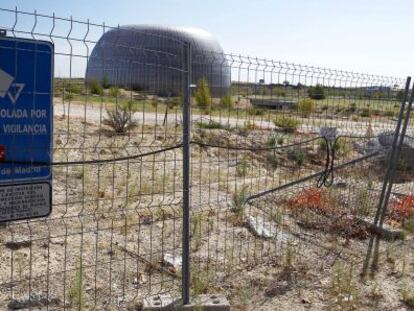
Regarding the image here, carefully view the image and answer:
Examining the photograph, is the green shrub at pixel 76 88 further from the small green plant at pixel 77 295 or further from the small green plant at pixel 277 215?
the small green plant at pixel 277 215

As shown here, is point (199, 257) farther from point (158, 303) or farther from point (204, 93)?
point (204, 93)

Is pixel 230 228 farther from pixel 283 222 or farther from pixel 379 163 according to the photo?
pixel 379 163

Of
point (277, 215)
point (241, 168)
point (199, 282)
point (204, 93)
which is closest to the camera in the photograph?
point (199, 282)

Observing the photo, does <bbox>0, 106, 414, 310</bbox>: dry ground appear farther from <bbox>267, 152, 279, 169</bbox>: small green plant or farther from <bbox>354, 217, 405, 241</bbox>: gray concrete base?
<bbox>267, 152, 279, 169</bbox>: small green plant

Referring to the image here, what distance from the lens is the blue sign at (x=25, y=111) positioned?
3244mm

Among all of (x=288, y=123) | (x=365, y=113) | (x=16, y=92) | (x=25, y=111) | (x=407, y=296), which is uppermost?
(x=16, y=92)

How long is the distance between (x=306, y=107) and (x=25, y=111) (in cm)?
445

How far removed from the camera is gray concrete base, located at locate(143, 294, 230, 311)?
4043 mm

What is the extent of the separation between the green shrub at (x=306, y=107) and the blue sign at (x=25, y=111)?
3866 millimetres

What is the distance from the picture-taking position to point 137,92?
159 inches

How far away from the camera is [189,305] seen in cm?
408

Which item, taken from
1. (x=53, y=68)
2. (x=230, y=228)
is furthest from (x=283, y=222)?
(x=53, y=68)

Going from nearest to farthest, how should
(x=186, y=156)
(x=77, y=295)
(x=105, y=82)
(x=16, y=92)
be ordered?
(x=16, y=92) < (x=105, y=82) < (x=186, y=156) < (x=77, y=295)

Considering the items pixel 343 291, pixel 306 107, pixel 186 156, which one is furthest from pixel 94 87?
pixel 306 107
